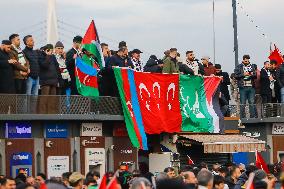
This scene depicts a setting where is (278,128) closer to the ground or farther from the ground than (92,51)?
closer to the ground

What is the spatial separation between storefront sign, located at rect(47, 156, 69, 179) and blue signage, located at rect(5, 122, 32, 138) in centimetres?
101

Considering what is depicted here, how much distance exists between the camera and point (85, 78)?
29875 mm

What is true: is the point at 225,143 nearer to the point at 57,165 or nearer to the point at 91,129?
the point at 91,129

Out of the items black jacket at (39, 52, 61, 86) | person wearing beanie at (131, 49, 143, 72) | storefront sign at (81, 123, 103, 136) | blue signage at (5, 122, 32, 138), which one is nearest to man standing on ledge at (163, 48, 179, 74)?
person wearing beanie at (131, 49, 143, 72)

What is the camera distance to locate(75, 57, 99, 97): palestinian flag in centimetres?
2964

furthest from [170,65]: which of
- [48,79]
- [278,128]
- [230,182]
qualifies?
[230,182]

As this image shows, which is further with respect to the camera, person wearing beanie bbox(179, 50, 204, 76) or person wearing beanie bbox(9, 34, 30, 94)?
person wearing beanie bbox(179, 50, 204, 76)

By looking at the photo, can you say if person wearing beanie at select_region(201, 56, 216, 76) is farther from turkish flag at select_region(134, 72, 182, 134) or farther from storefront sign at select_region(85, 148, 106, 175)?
storefront sign at select_region(85, 148, 106, 175)

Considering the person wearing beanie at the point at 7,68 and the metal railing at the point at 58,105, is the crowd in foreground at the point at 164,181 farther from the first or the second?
the metal railing at the point at 58,105

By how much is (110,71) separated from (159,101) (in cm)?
264

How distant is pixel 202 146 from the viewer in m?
35.1

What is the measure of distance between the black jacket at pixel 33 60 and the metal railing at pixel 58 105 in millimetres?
822

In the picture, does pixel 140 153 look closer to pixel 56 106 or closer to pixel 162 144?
pixel 162 144

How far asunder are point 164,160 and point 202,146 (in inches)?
86.8
